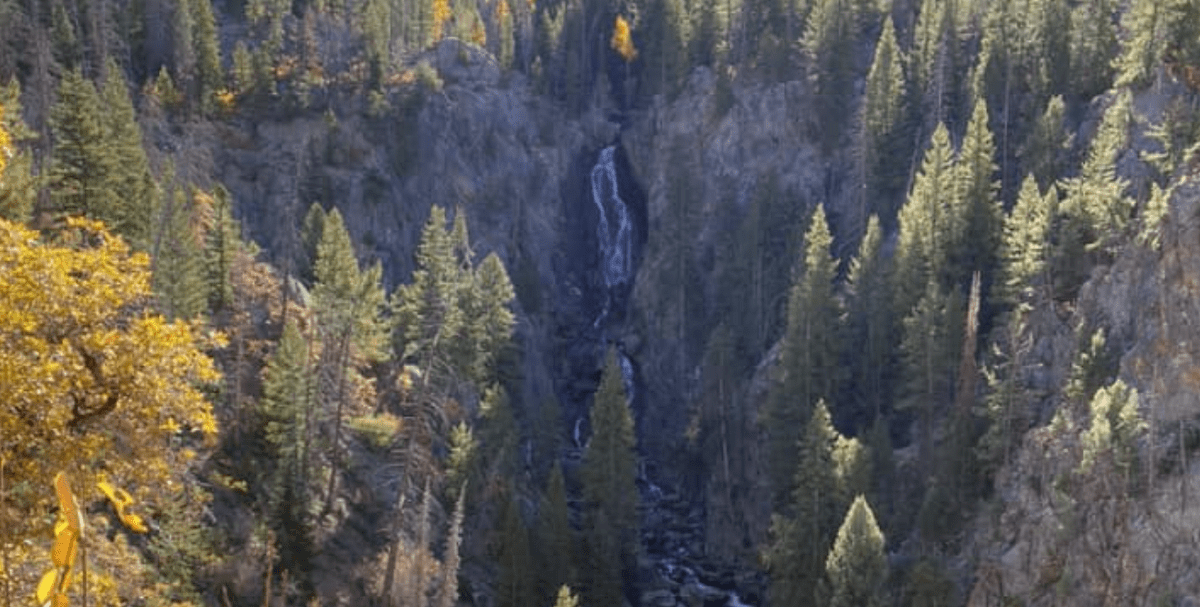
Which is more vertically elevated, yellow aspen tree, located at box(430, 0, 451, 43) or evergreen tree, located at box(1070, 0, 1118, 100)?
yellow aspen tree, located at box(430, 0, 451, 43)

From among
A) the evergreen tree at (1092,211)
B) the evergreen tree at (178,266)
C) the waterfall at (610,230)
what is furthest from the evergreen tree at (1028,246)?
the waterfall at (610,230)

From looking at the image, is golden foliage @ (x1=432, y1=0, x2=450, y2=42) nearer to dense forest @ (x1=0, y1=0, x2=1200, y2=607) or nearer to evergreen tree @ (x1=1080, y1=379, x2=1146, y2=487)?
dense forest @ (x1=0, y1=0, x2=1200, y2=607)

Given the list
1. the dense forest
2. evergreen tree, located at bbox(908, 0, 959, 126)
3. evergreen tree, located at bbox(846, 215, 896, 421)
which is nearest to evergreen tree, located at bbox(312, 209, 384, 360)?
the dense forest

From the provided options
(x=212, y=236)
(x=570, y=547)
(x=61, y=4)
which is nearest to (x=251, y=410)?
(x=212, y=236)

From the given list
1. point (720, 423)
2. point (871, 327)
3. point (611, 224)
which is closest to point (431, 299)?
point (720, 423)

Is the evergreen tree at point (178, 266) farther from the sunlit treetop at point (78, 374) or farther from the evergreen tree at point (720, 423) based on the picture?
the evergreen tree at point (720, 423)

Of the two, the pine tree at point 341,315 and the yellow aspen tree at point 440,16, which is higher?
the yellow aspen tree at point 440,16

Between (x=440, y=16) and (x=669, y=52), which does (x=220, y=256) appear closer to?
(x=669, y=52)
